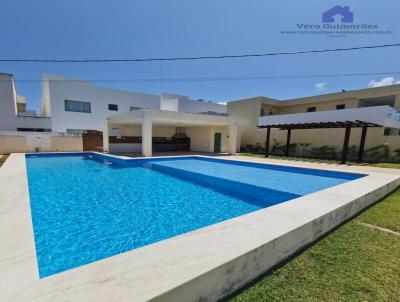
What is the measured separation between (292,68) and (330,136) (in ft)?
21.1

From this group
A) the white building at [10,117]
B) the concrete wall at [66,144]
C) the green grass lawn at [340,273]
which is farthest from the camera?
the white building at [10,117]

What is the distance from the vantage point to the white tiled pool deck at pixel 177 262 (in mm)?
1447

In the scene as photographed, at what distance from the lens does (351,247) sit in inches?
107

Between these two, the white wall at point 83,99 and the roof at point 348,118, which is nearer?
the roof at point 348,118

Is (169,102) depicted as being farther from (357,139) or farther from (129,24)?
(357,139)

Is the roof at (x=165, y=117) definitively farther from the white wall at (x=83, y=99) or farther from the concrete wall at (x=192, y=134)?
the white wall at (x=83, y=99)

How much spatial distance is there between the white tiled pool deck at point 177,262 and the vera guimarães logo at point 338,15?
10.7 meters

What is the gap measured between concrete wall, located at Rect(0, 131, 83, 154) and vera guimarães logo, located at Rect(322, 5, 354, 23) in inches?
772

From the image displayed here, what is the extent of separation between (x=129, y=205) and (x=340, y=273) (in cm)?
453

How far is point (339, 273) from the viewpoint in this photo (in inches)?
85.5

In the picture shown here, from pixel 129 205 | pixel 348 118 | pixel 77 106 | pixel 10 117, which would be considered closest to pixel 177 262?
pixel 129 205

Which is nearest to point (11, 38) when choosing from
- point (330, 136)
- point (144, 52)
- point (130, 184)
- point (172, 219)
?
point (144, 52)

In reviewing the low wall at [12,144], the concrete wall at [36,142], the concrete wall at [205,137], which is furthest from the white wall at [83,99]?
the concrete wall at [205,137]

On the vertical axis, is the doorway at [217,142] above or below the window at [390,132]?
below
